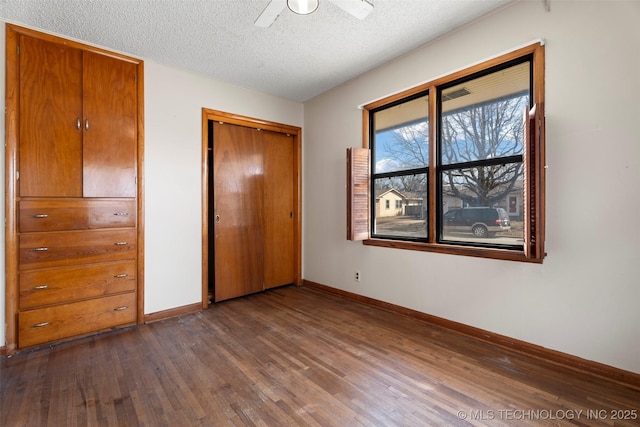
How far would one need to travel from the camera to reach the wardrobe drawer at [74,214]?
2.38 meters

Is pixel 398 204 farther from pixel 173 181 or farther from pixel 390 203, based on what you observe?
pixel 173 181

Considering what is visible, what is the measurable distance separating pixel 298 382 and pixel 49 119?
2963mm

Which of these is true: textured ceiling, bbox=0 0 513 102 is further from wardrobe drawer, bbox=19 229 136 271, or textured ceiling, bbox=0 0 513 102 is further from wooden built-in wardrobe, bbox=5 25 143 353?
wardrobe drawer, bbox=19 229 136 271

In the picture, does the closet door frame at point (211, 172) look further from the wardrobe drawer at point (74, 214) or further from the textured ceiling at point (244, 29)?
the wardrobe drawer at point (74, 214)

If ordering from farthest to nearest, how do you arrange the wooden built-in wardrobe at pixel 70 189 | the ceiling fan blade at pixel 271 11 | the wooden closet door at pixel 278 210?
the wooden closet door at pixel 278 210 < the wooden built-in wardrobe at pixel 70 189 < the ceiling fan blade at pixel 271 11

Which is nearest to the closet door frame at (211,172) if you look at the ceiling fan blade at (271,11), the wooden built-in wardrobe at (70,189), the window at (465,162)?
the wooden built-in wardrobe at (70,189)

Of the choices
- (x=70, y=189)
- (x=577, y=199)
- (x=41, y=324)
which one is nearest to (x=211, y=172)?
(x=70, y=189)

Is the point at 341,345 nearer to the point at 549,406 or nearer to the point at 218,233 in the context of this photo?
the point at 549,406

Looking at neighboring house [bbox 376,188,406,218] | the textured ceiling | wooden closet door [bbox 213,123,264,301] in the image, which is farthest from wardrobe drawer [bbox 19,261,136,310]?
neighboring house [bbox 376,188,406,218]

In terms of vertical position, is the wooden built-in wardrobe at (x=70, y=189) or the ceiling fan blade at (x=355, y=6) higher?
the ceiling fan blade at (x=355, y=6)

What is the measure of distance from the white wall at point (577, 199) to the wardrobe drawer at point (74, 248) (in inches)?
122

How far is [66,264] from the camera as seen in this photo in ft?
8.30

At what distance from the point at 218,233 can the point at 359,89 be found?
8.11 feet

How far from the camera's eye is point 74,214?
2562mm
